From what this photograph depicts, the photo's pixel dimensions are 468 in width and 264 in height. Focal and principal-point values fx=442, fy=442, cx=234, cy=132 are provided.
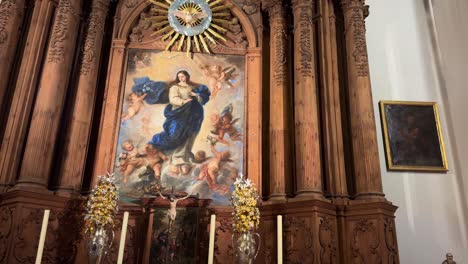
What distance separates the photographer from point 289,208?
6.37 metres

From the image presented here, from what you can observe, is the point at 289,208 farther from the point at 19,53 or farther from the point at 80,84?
the point at 19,53

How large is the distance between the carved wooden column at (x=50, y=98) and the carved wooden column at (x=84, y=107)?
0.75 feet

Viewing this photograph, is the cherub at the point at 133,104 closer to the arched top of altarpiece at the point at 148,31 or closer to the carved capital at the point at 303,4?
the arched top of altarpiece at the point at 148,31

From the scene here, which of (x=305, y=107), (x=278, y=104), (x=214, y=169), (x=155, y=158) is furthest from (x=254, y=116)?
(x=155, y=158)

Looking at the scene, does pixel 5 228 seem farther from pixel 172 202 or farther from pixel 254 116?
pixel 254 116

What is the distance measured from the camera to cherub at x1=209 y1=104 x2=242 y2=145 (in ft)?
24.3

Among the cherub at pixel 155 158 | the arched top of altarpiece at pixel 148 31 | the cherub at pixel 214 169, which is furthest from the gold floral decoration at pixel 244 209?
the arched top of altarpiece at pixel 148 31

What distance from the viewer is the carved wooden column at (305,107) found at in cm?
648

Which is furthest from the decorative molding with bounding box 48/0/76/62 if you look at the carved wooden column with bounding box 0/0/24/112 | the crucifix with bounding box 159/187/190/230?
the crucifix with bounding box 159/187/190/230

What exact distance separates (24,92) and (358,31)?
5.58 m

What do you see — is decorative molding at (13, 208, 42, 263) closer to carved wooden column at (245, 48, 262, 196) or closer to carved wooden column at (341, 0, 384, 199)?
carved wooden column at (245, 48, 262, 196)

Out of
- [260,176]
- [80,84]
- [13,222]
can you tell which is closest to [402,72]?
[260,176]

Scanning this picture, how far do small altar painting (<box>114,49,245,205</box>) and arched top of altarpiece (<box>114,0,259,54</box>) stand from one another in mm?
169

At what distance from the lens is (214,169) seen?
7.18 m
